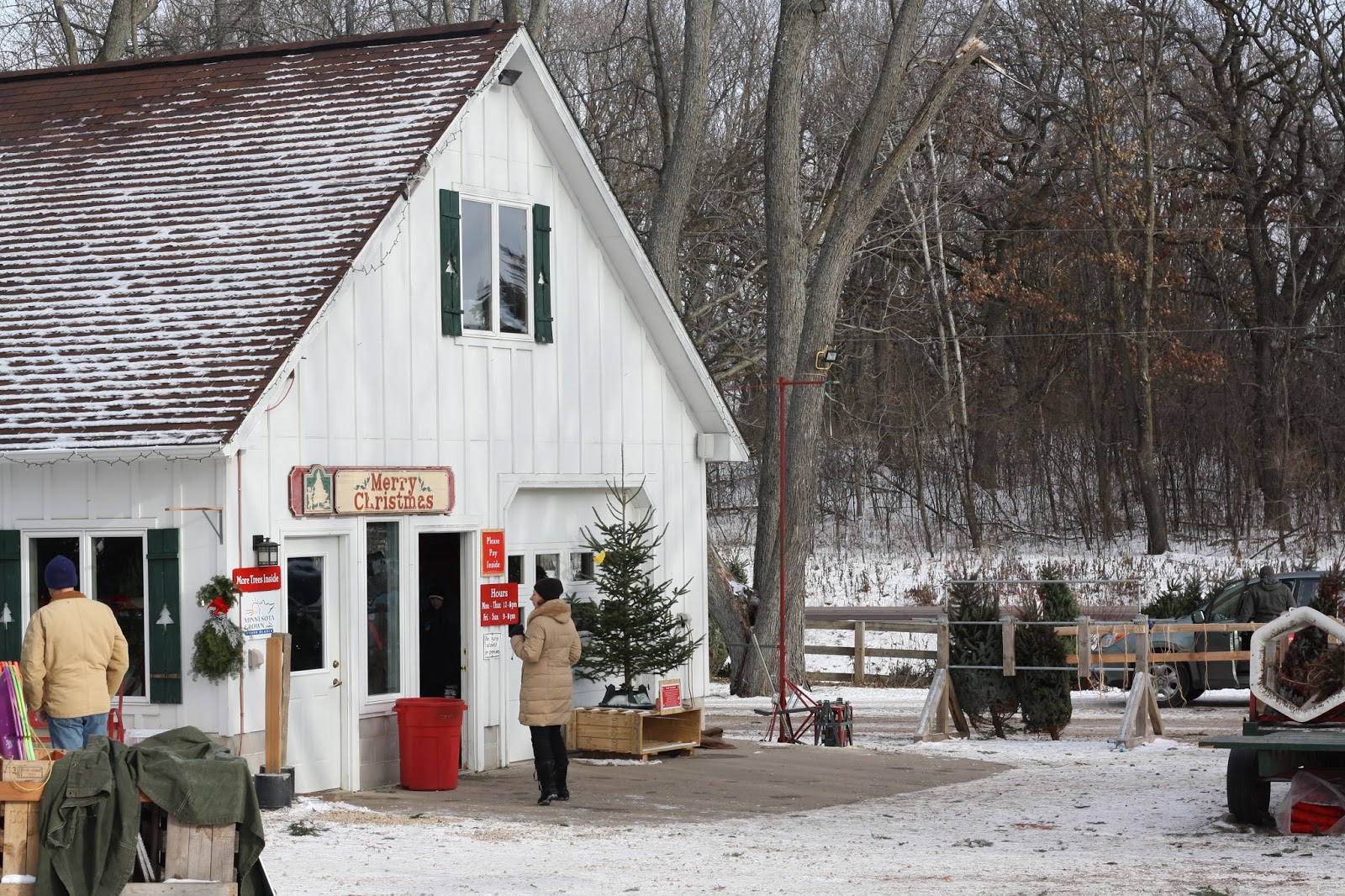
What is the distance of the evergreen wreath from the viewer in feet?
45.9

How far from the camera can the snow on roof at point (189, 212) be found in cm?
1445

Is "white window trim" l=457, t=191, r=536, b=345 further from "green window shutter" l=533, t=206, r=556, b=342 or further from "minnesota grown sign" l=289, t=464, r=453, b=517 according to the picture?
"minnesota grown sign" l=289, t=464, r=453, b=517

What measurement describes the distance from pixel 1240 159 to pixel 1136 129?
255 cm

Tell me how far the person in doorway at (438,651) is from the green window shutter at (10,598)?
4.06 metres

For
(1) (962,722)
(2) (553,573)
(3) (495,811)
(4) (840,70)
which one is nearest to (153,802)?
(3) (495,811)

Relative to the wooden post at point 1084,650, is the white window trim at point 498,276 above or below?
above

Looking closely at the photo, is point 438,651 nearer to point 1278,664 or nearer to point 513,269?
point 513,269

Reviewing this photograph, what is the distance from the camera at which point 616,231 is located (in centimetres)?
1833

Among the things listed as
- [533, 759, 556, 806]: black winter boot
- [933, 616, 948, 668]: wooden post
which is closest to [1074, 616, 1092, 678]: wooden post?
[933, 616, 948, 668]: wooden post

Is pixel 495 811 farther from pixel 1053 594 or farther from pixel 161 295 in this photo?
pixel 1053 594

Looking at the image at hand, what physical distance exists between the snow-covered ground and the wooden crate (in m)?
3.14

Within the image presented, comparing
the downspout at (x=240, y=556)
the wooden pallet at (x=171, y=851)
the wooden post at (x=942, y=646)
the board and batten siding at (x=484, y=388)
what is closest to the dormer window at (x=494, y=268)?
the board and batten siding at (x=484, y=388)

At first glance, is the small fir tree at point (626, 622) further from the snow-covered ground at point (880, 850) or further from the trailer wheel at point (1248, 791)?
the trailer wheel at point (1248, 791)

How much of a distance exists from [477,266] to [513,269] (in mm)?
Result: 532
